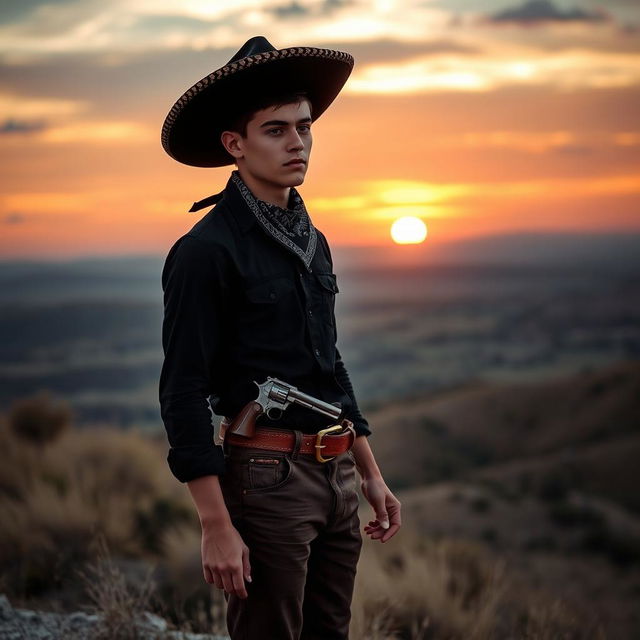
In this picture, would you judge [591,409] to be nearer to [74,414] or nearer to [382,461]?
[382,461]

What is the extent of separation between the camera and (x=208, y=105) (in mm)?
2682

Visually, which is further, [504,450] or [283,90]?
[504,450]

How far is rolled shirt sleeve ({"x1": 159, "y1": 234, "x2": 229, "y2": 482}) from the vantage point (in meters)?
2.33

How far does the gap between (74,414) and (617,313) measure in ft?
333

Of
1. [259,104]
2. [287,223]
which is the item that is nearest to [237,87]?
[259,104]

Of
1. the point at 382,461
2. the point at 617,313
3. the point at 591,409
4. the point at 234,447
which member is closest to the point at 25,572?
the point at 234,447

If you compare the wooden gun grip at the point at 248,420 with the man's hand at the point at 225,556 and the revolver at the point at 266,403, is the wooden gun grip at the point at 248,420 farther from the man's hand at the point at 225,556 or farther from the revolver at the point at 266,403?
the man's hand at the point at 225,556

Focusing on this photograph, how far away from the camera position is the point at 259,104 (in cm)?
261

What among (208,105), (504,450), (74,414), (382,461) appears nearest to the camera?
(208,105)

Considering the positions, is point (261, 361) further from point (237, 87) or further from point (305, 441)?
point (237, 87)

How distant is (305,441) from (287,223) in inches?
28.5

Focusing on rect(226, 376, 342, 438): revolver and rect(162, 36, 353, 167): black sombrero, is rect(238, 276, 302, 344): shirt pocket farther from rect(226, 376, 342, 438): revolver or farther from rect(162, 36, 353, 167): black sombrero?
rect(162, 36, 353, 167): black sombrero

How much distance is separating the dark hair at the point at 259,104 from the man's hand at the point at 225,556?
128 cm

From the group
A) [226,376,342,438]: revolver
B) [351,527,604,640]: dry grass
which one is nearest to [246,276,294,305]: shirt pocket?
[226,376,342,438]: revolver
